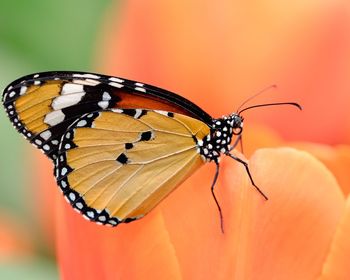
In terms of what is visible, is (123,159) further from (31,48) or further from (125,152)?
(31,48)

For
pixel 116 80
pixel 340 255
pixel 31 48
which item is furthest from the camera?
pixel 31 48

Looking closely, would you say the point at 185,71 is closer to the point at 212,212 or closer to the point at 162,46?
the point at 162,46

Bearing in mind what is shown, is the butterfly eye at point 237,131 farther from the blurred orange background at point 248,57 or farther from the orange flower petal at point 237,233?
the orange flower petal at point 237,233

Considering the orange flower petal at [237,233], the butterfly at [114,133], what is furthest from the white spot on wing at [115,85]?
the orange flower petal at [237,233]

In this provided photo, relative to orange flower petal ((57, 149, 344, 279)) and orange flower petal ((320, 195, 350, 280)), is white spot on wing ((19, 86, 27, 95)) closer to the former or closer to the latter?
orange flower petal ((57, 149, 344, 279))

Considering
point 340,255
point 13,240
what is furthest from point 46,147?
point 340,255

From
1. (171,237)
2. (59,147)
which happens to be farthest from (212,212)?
(59,147)

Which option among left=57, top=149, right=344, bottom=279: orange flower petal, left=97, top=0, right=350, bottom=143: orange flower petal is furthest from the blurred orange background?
left=57, top=149, right=344, bottom=279: orange flower petal
